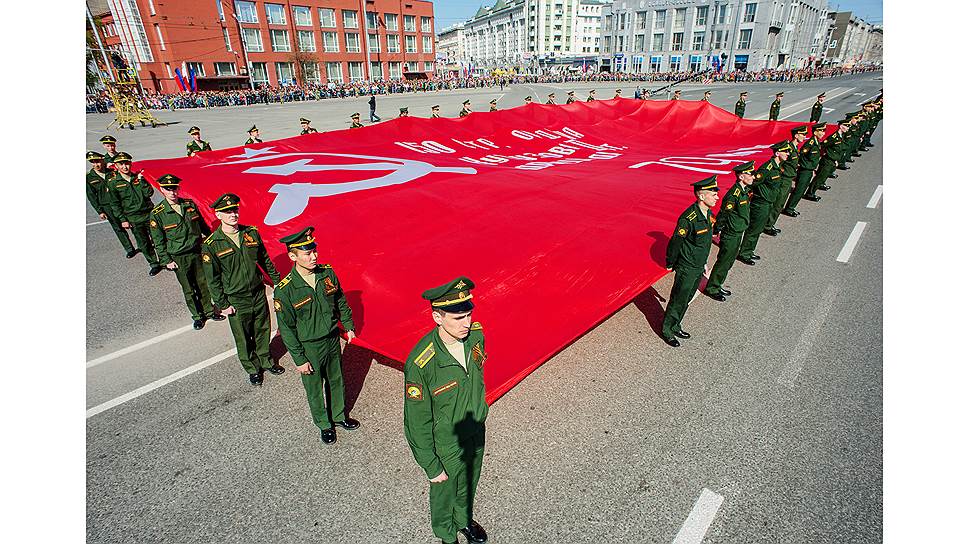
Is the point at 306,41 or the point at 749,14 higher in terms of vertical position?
the point at 749,14

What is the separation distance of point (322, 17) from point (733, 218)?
72720mm

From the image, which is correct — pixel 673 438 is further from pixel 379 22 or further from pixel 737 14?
pixel 737 14

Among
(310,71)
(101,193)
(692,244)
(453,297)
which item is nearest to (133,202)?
(101,193)

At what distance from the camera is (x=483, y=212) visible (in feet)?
24.6

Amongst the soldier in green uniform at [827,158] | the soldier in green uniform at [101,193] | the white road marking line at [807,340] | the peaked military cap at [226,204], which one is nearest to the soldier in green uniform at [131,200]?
the soldier in green uniform at [101,193]

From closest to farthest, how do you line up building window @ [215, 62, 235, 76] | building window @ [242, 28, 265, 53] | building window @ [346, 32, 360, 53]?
1. building window @ [215, 62, 235, 76]
2. building window @ [242, 28, 265, 53]
3. building window @ [346, 32, 360, 53]

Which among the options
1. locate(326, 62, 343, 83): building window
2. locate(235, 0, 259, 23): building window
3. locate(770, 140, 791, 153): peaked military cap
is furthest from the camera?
locate(326, 62, 343, 83): building window

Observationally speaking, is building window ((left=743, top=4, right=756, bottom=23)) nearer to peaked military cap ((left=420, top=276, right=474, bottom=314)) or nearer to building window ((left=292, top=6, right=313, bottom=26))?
building window ((left=292, top=6, right=313, bottom=26))

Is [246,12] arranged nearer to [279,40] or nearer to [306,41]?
[279,40]

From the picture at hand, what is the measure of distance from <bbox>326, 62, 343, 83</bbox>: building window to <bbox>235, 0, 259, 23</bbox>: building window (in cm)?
1079

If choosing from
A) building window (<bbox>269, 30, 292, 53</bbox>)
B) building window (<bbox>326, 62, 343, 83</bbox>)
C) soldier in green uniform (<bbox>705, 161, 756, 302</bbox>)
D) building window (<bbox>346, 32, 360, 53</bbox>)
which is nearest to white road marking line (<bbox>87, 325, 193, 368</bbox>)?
soldier in green uniform (<bbox>705, 161, 756, 302</bbox>)

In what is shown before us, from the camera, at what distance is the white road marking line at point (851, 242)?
8562 millimetres

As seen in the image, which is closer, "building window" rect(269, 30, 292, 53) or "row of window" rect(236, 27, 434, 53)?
"row of window" rect(236, 27, 434, 53)

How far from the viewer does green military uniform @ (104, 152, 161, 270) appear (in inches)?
307
